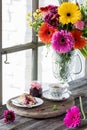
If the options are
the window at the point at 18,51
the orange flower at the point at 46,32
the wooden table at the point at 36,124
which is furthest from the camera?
the window at the point at 18,51

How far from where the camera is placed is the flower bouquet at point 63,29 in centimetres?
205

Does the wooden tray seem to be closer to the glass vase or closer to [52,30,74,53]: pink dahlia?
the glass vase

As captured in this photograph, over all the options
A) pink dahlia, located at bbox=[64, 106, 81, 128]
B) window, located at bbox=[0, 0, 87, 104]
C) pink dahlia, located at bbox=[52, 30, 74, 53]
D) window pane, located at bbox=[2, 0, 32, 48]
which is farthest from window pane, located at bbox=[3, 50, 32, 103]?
pink dahlia, located at bbox=[64, 106, 81, 128]

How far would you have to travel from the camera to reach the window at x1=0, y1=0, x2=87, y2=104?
2.58 m

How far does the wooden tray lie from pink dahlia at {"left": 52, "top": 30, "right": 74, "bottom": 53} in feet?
1.07

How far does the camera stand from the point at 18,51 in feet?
8.69

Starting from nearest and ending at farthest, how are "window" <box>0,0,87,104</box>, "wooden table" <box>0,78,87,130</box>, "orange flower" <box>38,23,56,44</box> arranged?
"wooden table" <box>0,78,87,130</box>
"orange flower" <box>38,23,56,44</box>
"window" <box>0,0,87,104</box>

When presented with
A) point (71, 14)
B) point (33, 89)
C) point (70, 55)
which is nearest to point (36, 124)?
point (33, 89)

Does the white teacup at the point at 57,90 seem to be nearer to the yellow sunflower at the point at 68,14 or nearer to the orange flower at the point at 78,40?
the orange flower at the point at 78,40

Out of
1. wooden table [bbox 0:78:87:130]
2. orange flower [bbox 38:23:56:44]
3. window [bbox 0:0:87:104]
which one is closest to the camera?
wooden table [bbox 0:78:87:130]

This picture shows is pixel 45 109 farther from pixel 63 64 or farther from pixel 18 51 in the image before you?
pixel 18 51

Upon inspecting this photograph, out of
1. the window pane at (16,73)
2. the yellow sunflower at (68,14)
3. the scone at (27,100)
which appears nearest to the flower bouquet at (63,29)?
the yellow sunflower at (68,14)

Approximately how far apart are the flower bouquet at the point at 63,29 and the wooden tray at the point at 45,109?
184 millimetres

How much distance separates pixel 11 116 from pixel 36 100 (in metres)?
0.26
